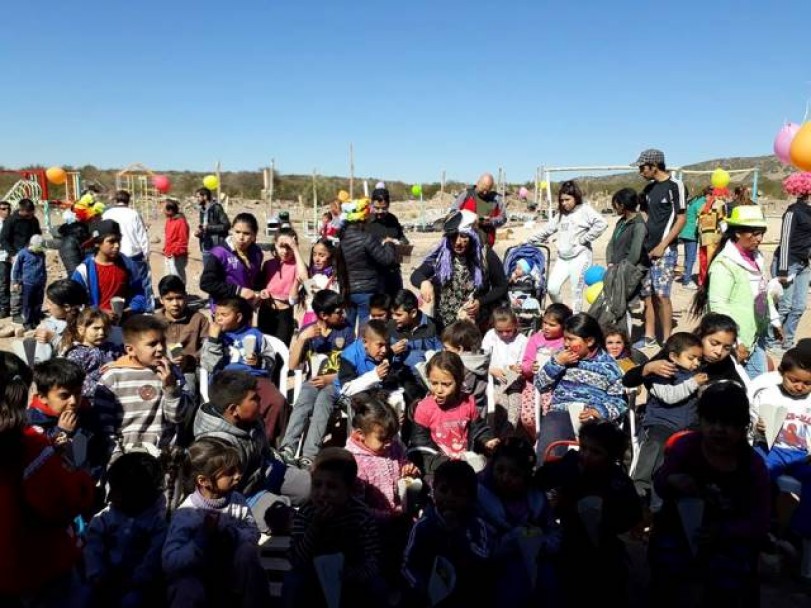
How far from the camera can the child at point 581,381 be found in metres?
4.03

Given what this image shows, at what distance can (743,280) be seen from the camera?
487cm

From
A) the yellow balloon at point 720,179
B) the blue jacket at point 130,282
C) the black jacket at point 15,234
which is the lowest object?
the blue jacket at point 130,282

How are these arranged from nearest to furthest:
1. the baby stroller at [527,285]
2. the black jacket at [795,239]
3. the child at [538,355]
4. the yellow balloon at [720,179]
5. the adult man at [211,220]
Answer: the child at [538,355] < the baby stroller at [527,285] < the black jacket at [795,239] < the adult man at [211,220] < the yellow balloon at [720,179]

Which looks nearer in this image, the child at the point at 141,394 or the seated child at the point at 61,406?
the seated child at the point at 61,406

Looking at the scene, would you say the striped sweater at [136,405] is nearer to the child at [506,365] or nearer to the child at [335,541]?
the child at [335,541]

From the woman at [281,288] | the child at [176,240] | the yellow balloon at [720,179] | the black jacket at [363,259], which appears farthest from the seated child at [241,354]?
the yellow balloon at [720,179]

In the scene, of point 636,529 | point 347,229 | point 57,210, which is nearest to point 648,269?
point 347,229

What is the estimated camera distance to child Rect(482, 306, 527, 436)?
4.89 m

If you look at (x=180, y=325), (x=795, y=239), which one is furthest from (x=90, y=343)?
(x=795, y=239)

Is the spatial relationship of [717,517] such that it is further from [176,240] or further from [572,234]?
[176,240]

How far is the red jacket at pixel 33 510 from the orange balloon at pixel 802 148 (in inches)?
348

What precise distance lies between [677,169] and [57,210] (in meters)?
28.4

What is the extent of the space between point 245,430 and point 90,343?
1539 mm

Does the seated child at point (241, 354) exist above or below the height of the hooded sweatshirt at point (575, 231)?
below
